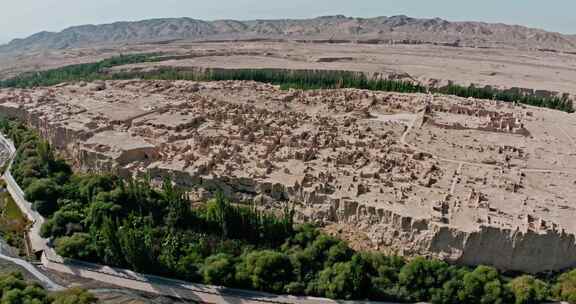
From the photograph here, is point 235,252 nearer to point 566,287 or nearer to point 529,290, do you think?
point 529,290

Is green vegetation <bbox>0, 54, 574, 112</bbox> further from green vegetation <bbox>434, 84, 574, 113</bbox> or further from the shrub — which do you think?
the shrub

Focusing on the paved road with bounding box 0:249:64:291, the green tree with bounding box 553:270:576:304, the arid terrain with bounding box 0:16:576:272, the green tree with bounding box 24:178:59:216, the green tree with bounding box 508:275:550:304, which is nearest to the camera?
the green tree with bounding box 508:275:550:304

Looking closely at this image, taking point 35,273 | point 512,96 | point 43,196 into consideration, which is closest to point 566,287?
point 35,273

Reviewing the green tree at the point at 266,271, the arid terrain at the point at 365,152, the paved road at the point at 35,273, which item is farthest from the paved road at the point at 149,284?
the arid terrain at the point at 365,152

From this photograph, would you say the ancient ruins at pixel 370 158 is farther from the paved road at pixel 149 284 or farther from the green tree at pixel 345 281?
the paved road at pixel 149 284

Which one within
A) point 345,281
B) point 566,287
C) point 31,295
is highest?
point 566,287

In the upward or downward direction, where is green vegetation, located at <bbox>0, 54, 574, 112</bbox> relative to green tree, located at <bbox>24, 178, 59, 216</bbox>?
upward

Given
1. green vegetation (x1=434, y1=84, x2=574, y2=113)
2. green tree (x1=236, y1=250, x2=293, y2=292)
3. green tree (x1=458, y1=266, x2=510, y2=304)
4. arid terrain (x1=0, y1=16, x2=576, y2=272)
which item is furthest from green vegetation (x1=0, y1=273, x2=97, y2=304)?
green vegetation (x1=434, y1=84, x2=574, y2=113)

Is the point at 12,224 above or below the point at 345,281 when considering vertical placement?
below
